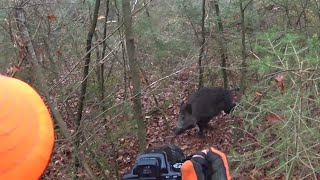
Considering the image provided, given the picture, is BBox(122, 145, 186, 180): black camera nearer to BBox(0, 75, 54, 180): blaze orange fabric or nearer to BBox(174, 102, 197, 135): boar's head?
BBox(0, 75, 54, 180): blaze orange fabric

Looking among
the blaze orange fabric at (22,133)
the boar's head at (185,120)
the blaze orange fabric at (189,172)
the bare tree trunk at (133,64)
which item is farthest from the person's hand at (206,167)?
the boar's head at (185,120)

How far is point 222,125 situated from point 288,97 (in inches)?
204

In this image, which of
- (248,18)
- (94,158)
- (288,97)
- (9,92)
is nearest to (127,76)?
(94,158)

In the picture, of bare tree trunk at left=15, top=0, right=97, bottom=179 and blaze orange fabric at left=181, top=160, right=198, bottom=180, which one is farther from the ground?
bare tree trunk at left=15, top=0, right=97, bottom=179

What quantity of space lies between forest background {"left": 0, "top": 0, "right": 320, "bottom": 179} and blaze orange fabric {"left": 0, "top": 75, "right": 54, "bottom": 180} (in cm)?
266

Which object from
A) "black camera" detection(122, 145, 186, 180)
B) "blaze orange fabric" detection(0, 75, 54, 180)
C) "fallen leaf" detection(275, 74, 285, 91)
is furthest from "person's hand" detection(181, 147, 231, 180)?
"fallen leaf" detection(275, 74, 285, 91)

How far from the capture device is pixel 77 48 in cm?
749

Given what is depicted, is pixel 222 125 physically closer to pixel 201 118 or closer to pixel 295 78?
pixel 201 118

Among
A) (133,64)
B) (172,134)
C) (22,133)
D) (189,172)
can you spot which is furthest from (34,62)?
(172,134)

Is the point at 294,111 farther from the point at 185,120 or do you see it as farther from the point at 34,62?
the point at 185,120

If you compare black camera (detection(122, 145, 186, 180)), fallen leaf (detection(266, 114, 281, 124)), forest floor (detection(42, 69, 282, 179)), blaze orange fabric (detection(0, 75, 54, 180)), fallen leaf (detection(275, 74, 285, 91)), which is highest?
blaze orange fabric (detection(0, 75, 54, 180))

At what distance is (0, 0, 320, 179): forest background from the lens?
4742 millimetres

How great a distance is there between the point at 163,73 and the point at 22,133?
24.8 ft

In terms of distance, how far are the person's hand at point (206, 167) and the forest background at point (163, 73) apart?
5.91 feet
